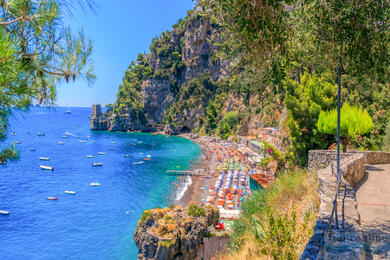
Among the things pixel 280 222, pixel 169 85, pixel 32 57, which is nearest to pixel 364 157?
pixel 280 222

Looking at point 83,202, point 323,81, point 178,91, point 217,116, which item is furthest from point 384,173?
point 178,91

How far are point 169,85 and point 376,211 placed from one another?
74643 millimetres

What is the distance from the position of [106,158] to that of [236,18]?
46.2m

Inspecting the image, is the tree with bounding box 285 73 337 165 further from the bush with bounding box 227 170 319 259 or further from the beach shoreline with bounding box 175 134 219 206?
the beach shoreline with bounding box 175 134 219 206

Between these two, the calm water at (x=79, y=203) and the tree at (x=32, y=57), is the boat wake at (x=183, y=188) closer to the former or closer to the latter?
the calm water at (x=79, y=203)

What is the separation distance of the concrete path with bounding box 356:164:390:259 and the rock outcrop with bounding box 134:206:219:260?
25.9 feet

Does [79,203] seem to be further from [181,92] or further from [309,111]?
[181,92]

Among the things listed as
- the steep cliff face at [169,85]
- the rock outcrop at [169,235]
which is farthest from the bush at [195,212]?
the steep cliff face at [169,85]

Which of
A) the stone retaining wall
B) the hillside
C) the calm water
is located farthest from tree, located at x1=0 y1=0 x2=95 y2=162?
the hillside

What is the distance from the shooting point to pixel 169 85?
77.5 m

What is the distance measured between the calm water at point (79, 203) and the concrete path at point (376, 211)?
550cm

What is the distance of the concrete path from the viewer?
3.87 metres

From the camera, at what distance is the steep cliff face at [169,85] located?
68625mm

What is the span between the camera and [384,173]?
913cm
